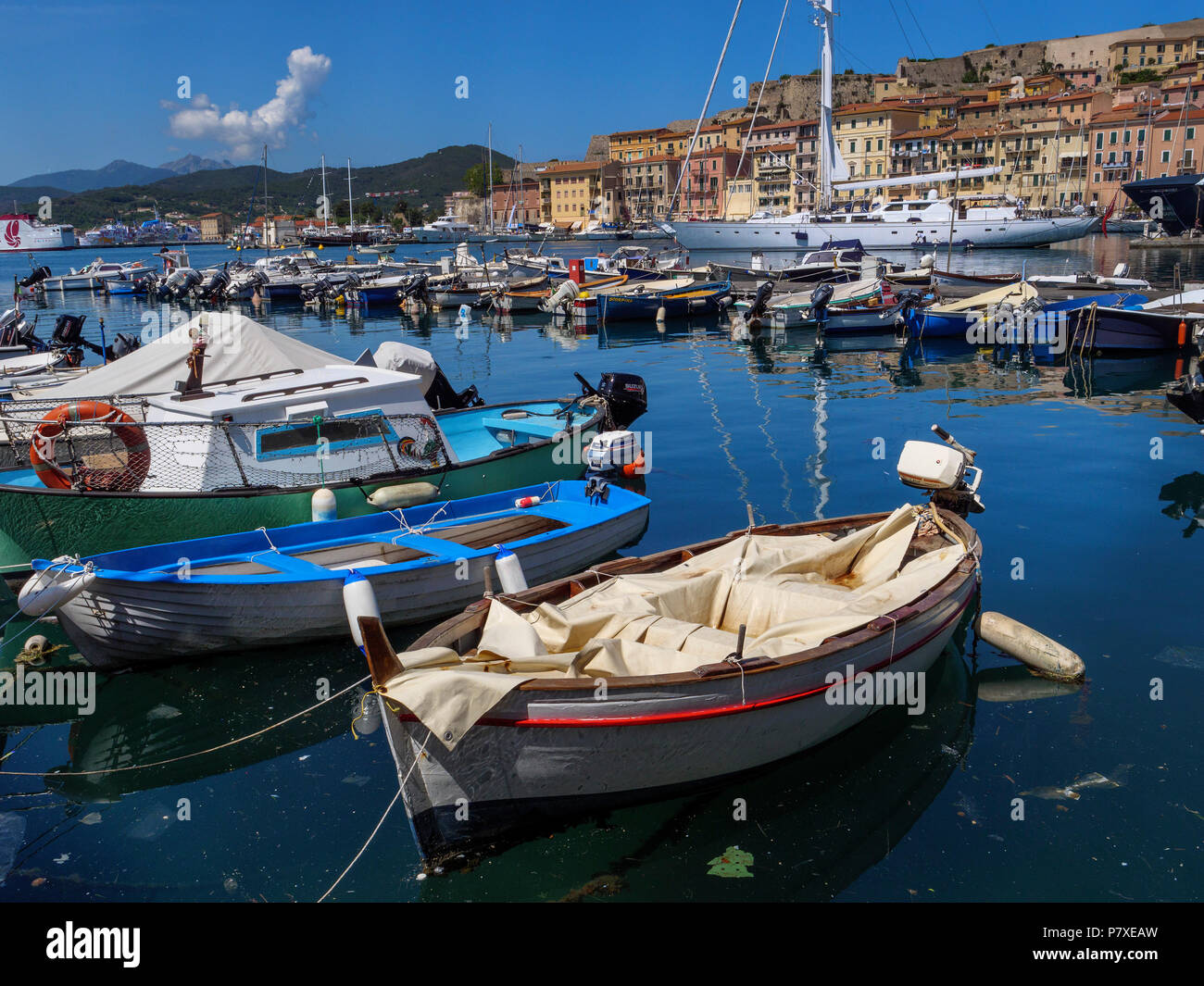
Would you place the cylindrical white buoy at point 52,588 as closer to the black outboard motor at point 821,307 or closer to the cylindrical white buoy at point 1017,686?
the cylindrical white buoy at point 1017,686

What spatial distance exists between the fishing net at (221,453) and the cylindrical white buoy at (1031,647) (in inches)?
287


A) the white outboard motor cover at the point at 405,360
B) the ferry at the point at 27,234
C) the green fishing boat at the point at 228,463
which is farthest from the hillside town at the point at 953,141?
the ferry at the point at 27,234

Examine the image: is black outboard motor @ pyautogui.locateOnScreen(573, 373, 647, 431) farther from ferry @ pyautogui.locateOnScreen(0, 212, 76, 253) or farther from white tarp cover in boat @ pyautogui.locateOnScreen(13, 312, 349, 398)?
ferry @ pyautogui.locateOnScreen(0, 212, 76, 253)

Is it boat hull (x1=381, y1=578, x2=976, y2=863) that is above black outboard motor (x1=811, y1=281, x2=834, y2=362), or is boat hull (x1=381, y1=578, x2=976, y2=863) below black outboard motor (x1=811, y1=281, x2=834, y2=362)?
below

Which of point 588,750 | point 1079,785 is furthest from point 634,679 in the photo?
point 1079,785

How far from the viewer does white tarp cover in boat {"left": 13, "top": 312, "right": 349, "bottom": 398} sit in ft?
46.4

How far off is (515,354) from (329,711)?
25940 mm

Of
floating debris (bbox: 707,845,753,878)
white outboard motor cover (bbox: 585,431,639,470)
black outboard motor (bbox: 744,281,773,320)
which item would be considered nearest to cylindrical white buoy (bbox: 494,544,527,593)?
floating debris (bbox: 707,845,753,878)

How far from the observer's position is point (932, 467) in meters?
10.8

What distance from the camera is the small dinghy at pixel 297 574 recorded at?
920 centimetres

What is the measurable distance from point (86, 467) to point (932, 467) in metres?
10.5

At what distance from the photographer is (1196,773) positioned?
7.63m

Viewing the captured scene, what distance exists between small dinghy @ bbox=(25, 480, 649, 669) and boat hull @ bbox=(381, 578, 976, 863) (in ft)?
6.53
